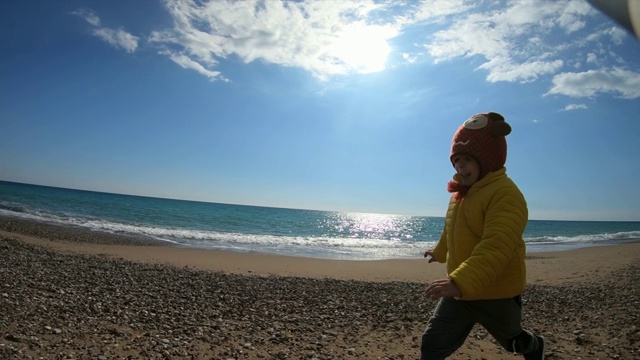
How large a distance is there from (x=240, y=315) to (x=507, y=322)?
4.45 m

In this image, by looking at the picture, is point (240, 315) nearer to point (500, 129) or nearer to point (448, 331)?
point (448, 331)

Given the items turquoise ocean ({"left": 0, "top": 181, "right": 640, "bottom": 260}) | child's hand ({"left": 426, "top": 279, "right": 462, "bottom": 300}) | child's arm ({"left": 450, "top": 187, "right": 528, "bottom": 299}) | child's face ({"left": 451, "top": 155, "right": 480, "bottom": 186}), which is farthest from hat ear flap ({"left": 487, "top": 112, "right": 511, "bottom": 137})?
turquoise ocean ({"left": 0, "top": 181, "right": 640, "bottom": 260})

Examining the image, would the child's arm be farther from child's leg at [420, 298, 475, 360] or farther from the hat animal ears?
child's leg at [420, 298, 475, 360]

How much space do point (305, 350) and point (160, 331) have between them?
202 centimetres

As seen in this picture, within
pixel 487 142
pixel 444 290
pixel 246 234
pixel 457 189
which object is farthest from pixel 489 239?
pixel 246 234

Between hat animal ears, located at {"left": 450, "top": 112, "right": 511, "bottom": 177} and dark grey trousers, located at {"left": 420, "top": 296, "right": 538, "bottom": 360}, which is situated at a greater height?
hat animal ears, located at {"left": 450, "top": 112, "right": 511, "bottom": 177}

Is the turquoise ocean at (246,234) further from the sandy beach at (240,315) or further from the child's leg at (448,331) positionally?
the child's leg at (448,331)

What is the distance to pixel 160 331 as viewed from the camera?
16.4 feet

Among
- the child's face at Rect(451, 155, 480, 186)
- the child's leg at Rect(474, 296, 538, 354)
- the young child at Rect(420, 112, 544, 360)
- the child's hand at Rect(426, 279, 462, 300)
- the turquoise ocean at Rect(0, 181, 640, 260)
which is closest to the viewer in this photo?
the child's hand at Rect(426, 279, 462, 300)

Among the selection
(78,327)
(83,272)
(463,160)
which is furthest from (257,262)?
(463,160)

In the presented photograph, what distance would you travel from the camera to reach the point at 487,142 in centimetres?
295

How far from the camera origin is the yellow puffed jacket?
2459 millimetres

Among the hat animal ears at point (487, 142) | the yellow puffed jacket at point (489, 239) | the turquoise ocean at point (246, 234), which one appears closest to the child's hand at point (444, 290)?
the yellow puffed jacket at point (489, 239)

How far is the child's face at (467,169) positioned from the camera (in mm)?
2996
